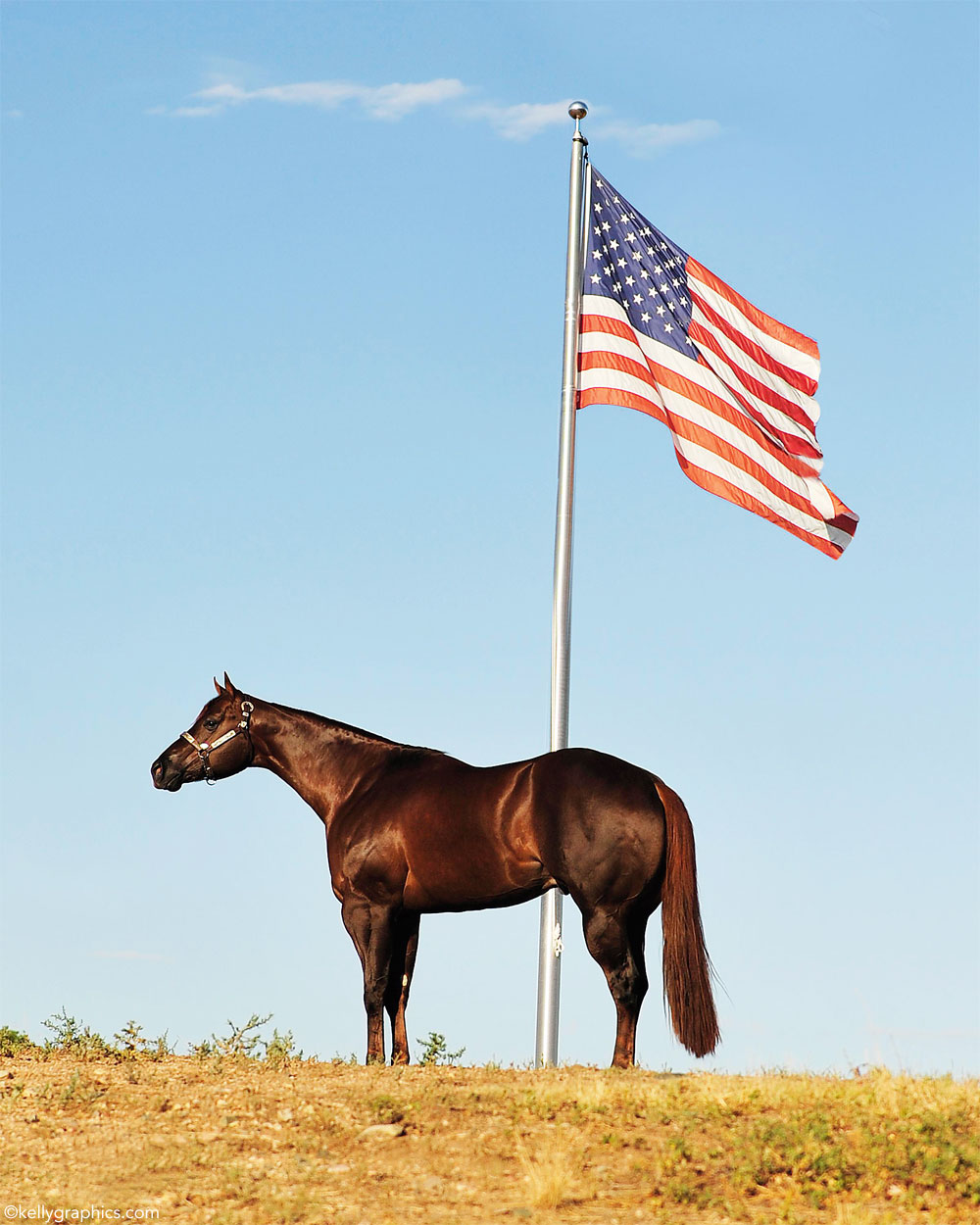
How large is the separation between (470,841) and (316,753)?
213cm

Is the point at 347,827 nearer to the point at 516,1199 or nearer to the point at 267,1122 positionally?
the point at 267,1122

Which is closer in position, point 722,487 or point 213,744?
point 213,744

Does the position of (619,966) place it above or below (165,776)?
below

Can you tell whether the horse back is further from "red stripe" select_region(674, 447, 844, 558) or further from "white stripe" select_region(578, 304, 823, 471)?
"white stripe" select_region(578, 304, 823, 471)

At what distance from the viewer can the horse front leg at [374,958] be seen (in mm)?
11539

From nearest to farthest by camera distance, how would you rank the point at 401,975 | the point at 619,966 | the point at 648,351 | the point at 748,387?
the point at 619,966, the point at 401,975, the point at 648,351, the point at 748,387

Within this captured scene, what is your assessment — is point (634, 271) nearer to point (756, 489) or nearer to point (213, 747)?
point (756, 489)

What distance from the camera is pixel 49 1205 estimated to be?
830 centimetres

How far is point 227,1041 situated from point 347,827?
199 cm

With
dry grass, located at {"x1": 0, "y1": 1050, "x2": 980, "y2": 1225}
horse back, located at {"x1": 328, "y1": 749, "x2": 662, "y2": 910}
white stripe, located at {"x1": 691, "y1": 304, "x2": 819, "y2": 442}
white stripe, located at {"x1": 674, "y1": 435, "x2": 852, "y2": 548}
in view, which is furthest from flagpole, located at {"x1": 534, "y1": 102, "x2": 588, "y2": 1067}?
dry grass, located at {"x1": 0, "y1": 1050, "x2": 980, "y2": 1225}

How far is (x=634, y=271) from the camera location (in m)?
14.9

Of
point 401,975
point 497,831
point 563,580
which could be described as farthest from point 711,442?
point 401,975

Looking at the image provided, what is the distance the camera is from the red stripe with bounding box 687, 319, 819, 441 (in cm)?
1500

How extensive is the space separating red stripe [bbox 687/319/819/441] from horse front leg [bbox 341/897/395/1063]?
22.5ft
